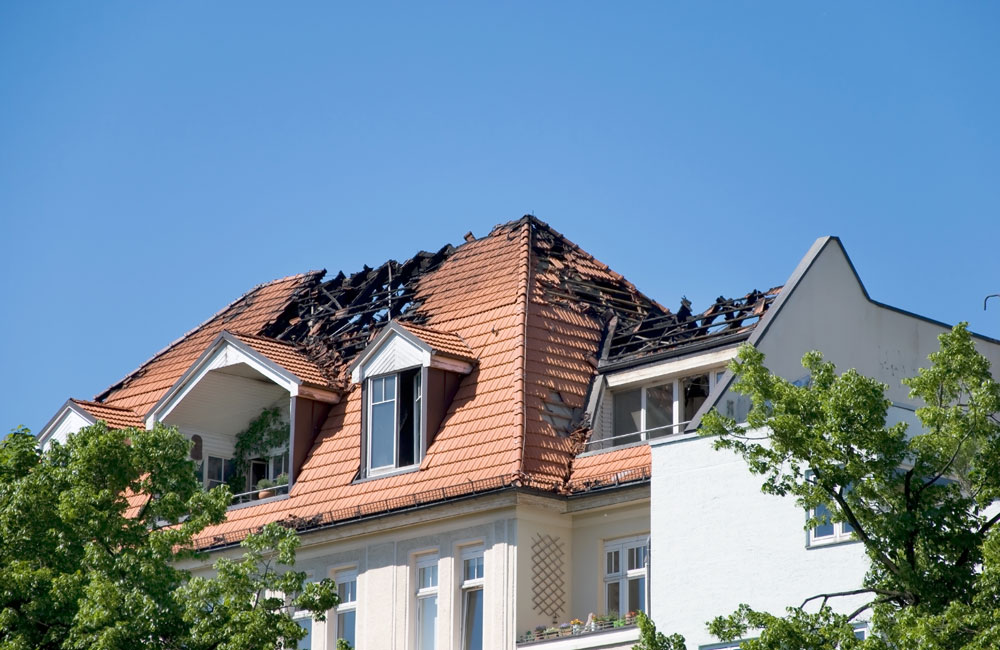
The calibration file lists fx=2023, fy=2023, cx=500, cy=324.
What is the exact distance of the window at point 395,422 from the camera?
39219 millimetres

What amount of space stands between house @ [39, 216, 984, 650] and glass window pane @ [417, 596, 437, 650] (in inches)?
1.6

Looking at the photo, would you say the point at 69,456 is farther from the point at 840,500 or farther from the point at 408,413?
the point at 840,500

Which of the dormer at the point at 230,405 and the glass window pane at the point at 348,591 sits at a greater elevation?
the dormer at the point at 230,405

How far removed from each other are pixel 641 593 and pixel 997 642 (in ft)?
44.7

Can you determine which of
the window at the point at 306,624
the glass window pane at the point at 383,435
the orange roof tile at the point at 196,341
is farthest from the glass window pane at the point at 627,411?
the orange roof tile at the point at 196,341

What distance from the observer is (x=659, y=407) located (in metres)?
38.2

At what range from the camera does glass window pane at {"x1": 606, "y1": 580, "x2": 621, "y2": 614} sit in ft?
118

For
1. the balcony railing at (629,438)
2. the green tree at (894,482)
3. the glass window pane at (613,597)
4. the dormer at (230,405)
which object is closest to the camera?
the green tree at (894,482)

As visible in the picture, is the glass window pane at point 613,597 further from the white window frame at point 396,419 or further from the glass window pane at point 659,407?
the white window frame at point 396,419

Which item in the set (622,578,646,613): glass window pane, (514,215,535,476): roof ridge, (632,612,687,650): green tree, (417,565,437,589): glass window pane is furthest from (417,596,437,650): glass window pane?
(632,612,687,650): green tree

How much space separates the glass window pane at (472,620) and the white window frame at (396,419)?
3.12 metres

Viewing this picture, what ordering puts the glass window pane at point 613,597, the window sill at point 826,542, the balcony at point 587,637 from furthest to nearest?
the glass window pane at point 613,597
the balcony at point 587,637
the window sill at point 826,542

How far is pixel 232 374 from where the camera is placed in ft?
143

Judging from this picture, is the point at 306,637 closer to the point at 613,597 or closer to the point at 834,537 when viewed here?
the point at 613,597
